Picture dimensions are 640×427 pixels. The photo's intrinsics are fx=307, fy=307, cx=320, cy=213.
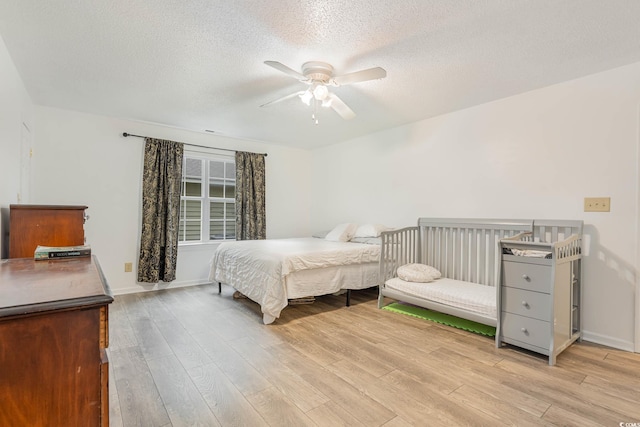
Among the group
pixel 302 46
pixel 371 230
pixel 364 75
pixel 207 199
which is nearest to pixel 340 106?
pixel 364 75

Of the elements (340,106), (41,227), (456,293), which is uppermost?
(340,106)

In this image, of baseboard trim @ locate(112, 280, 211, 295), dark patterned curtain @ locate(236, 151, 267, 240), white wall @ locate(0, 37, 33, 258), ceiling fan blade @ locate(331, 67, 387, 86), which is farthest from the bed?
white wall @ locate(0, 37, 33, 258)

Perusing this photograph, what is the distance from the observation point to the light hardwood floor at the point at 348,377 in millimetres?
1611

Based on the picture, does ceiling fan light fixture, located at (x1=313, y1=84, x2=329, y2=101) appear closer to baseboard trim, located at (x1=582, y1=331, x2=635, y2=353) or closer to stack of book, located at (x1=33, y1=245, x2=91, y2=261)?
stack of book, located at (x1=33, y1=245, x2=91, y2=261)

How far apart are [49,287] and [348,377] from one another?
1.66m

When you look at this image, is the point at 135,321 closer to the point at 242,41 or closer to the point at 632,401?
the point at 242,41

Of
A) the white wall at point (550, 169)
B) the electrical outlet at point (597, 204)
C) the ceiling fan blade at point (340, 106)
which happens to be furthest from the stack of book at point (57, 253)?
the electrical outlet at point (597, 204)

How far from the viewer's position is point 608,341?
2.48 m

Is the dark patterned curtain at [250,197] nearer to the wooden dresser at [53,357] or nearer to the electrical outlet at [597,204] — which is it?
the wooden dresser at [53,357]

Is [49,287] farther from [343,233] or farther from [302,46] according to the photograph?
[343,233]

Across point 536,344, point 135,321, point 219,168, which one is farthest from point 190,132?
point 536,344

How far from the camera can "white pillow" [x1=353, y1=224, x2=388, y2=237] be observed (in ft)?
13.0

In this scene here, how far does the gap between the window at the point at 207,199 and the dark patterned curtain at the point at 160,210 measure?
0.89ft

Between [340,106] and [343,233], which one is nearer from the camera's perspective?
[340,106]
